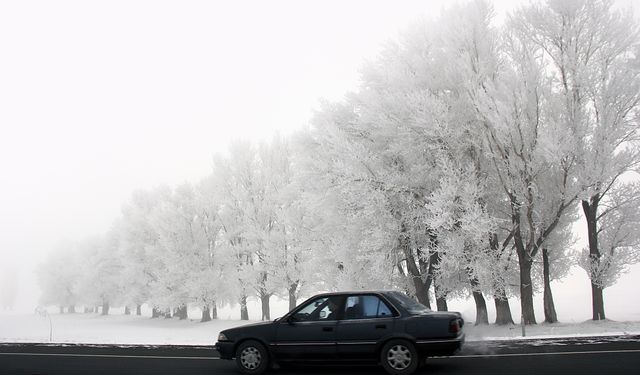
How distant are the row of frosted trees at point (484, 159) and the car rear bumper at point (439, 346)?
9732mm

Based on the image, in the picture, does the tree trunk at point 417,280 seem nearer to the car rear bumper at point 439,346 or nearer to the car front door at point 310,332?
the car front door at point 310,332

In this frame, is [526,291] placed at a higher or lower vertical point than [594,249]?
lower

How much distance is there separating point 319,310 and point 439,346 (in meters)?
2.38

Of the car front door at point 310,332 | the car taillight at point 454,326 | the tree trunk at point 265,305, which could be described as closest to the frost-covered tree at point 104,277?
the tree trunk at point 265,305

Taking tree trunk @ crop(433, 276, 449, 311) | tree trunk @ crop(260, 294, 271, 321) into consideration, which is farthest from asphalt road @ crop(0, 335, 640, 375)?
tree trunk @ crop(260, 294, 271, 321)

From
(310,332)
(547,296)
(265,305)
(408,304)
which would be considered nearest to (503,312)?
(547,296)

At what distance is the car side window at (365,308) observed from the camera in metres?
9.68

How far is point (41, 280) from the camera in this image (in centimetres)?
8956

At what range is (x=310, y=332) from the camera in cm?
996

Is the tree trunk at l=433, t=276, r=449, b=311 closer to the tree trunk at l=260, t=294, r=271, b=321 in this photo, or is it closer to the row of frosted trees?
the row of frosted trees

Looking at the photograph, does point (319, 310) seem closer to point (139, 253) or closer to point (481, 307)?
point (481, 307)

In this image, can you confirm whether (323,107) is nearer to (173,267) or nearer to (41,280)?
(173,267)

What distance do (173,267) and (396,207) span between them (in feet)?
75.3

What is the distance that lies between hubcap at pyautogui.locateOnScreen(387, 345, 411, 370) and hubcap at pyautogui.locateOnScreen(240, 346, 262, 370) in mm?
2648
